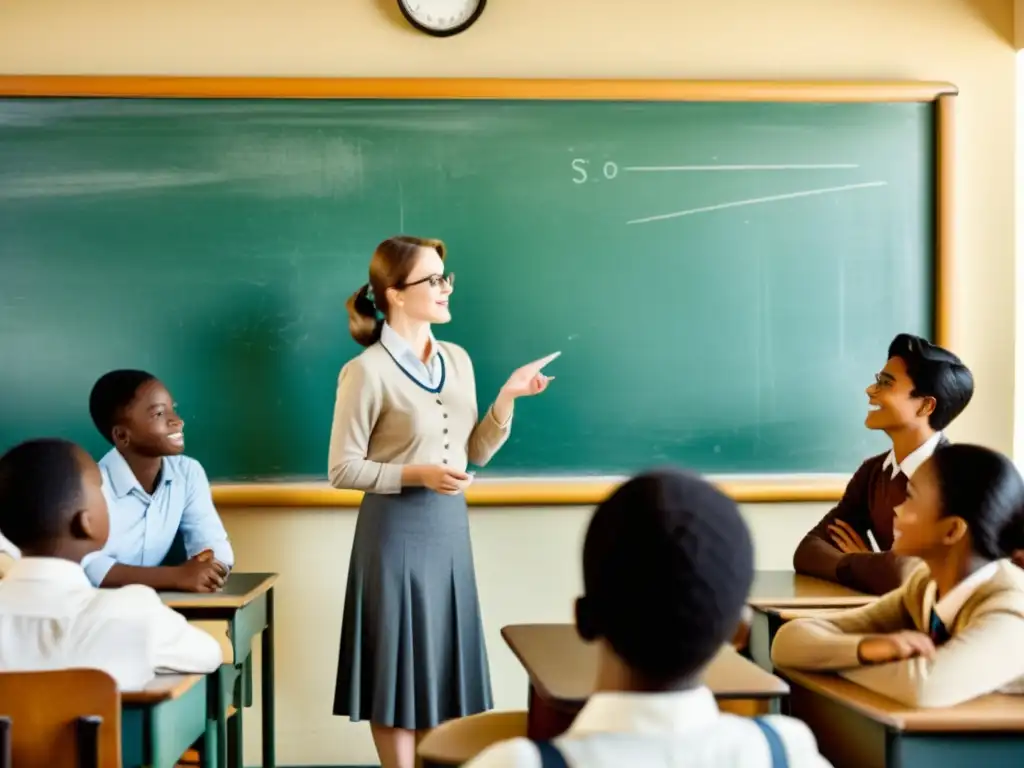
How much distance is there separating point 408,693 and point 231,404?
3.83 ft

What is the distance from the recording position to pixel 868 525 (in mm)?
2951

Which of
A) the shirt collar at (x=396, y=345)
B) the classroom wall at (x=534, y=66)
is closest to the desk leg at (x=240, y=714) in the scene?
the classroom wall at (x=534, y=66)

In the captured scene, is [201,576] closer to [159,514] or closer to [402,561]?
[159,514]

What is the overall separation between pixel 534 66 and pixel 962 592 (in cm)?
232

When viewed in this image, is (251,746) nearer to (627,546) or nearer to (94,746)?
(94,746)

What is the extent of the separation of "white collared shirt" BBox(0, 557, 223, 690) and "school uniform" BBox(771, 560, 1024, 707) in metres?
1.20

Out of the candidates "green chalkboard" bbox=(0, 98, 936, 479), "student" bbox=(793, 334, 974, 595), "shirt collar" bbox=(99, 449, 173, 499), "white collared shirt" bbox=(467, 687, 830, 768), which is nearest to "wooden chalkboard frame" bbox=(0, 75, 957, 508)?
"green chalkboard" bbox=(0, 98, 936, 479)

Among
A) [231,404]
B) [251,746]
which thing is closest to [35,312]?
[231,404]

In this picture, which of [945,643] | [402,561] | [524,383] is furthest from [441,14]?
[945,643]

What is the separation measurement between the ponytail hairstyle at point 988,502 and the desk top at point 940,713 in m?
0.24

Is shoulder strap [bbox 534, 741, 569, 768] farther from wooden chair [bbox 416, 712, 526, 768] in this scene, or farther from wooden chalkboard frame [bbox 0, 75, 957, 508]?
wooden chalkboard frame [bbox 0, 75, 957, 508]

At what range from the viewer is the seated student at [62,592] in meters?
1.94

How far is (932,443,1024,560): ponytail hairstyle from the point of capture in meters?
1.82

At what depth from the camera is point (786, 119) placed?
356cm
